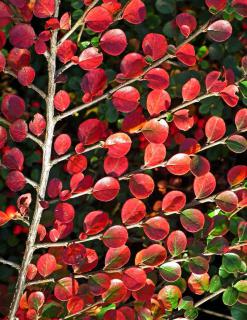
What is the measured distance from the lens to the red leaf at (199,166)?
3.19ft

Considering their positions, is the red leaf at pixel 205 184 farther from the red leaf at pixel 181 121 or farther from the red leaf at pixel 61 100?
the red leaf at pixel 61 100

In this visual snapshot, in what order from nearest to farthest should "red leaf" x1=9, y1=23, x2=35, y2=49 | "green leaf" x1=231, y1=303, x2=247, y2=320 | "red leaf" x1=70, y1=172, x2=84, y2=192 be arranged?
"red leaf" x1=9, y1=23, x2=35, y2=49 → "red leaf" x1=70, y1=172, x2=84, y2=192 → "green leaf" x1=231, y1=303, x2=247, y2=320

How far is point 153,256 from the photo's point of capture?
987 mm

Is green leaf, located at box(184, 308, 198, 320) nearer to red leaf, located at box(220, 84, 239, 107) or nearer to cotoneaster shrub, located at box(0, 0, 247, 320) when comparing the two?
cotoneaster shrub, located at box(0, 0, 247, 320)

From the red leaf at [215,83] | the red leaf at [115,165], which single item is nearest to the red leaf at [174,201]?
the red leaf at [115,165]

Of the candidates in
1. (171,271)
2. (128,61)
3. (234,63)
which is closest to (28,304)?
(171,271)

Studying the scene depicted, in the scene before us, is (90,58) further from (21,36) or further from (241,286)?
(241,286)

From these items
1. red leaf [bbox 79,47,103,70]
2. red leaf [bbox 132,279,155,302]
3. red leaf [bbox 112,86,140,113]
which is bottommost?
red leaf [bbox 132,279,155,302]

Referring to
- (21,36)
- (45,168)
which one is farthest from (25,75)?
(45,168)

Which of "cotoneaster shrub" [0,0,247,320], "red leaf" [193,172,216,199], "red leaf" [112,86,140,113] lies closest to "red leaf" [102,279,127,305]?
"cotoneaster shrub" [0,0,247,320]

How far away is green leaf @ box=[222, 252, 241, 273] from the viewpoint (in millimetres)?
1010

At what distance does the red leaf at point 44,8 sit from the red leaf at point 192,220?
44cm

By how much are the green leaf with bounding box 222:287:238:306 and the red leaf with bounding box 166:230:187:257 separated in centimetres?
13

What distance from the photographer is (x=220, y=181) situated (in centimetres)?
151
